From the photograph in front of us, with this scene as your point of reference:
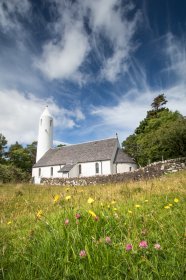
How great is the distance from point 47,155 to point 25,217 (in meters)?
42.9

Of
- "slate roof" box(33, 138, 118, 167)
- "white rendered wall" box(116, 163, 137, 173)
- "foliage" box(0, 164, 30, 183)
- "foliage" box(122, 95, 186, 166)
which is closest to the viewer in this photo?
"foliage" box(0, 164, 30, 183)

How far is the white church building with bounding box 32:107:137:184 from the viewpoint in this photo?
34031mm

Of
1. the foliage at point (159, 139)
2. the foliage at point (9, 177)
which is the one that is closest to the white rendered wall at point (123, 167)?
the foliage at point (159, 139)

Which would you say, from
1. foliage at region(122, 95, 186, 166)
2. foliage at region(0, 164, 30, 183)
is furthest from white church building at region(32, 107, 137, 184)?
foliage at region(0, 164, 30, 183)

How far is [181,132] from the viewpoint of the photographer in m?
22.2

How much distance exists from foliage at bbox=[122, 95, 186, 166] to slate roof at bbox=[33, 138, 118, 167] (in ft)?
20.8

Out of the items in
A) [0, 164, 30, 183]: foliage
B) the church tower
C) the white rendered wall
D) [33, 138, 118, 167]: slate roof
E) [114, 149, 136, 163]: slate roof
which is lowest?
[0, 164, 30, 183]: foliage

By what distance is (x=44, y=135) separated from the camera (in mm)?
48469

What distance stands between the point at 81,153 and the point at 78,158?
4.71 feet

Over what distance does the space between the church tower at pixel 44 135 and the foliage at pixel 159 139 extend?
65.5ft

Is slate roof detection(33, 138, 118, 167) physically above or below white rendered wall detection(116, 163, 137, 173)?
above

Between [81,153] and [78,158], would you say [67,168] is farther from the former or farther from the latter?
[81,153]

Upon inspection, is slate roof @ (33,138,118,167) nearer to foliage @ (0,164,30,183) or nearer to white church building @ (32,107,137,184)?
white church building @ (32,107,137,184)

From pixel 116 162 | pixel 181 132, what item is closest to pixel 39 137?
pixel 116 162
